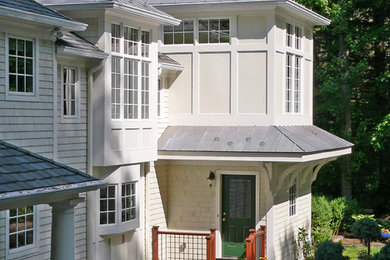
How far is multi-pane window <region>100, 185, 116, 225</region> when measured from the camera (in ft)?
49.6

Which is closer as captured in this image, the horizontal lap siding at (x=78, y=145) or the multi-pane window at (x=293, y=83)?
the horizontal lap siding at (x=78, y=145)

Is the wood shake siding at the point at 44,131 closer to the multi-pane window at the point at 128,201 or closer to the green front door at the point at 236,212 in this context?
the multi-pane window at the point at 128,201

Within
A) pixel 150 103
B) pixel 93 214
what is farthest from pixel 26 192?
pixel 150 103

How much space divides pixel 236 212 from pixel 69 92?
232 inches

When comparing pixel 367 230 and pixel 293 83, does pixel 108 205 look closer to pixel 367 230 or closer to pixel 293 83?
pixel 293 83

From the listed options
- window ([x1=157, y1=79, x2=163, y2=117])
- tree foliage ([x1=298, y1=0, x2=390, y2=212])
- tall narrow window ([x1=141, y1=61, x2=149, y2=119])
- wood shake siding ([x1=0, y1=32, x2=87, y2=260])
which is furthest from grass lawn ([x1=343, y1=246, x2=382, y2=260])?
wood shake siding ([x1=0, y1=32, x2=87, y2=260])

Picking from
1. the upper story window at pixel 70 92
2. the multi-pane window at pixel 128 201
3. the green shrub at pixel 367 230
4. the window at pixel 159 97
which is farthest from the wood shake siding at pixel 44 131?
the green shrub at pixel 367 230

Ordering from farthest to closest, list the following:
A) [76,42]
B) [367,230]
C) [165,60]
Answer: [367,230] → [165,60] → [76,42]

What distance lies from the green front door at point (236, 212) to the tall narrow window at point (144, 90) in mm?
3198

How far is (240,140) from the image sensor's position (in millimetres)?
17172

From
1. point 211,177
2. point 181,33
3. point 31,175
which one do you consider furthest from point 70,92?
point 211,177

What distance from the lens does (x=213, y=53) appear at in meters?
18.1

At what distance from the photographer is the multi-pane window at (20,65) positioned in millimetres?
12227

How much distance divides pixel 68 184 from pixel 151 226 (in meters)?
6.98
